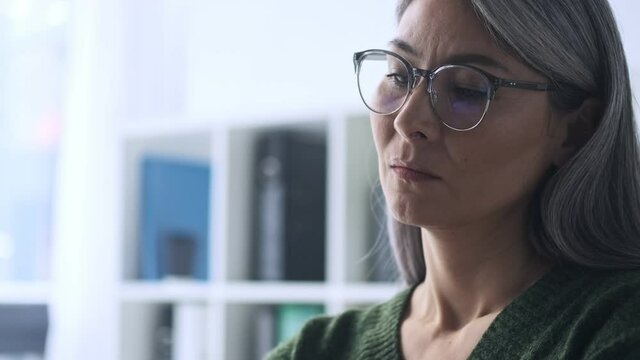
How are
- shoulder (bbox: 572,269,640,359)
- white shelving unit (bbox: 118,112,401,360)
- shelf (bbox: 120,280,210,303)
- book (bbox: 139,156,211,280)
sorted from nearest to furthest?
shoulder (bbox: 572,269,640,359) < white shelving unit (bbox: 118,112,401,360) < shelf (bbox: 120,280,210,303) < book (bbox: 139,156,211,280)

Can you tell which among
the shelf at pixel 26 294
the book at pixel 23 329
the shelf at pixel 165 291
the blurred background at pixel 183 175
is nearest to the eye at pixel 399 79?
the blurred background at pixel 183 175

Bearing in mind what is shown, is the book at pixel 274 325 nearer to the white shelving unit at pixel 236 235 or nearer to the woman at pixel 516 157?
the white shelving unit at pixel 236 235

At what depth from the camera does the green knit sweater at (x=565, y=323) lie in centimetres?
103

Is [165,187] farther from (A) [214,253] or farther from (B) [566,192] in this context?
(B) [566,192]

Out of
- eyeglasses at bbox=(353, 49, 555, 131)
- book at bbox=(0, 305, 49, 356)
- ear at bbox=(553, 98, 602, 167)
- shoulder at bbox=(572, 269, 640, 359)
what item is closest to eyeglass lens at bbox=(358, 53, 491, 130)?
eyeglasses at bbox=(353, 49, 555, 131)

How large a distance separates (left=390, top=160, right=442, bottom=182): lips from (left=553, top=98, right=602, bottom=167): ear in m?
0.16

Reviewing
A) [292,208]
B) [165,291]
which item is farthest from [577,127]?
[165,291]

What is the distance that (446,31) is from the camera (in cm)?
117

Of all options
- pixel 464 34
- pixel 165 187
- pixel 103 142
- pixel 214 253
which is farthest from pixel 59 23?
pixel 464 34

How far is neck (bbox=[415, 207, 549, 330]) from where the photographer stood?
1.21 m

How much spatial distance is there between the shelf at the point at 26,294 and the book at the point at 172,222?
1.88ft

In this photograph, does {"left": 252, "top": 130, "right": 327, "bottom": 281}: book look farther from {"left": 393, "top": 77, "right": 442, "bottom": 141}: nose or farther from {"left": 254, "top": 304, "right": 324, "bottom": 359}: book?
{"left": 393, "top": 77, "right": 442, "bottom": 141}: nose

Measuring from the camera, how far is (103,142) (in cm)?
287

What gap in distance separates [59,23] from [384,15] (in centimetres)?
136
